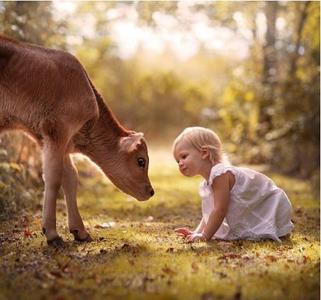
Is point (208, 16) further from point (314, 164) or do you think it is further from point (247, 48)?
point (314, 164)

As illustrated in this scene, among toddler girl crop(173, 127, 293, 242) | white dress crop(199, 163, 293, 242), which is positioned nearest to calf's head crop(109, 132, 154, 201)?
toddler girl crop(173, 127, 293, 242)

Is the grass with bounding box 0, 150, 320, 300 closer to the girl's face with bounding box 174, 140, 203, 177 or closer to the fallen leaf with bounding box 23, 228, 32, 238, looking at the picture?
the fallen leaf with bounding box 23, 228, 32, 238

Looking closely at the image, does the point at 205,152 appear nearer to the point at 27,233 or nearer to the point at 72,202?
the point at 72,202

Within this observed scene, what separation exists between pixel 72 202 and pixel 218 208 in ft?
4.63

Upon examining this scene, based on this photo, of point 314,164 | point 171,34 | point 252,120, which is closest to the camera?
point 314,164

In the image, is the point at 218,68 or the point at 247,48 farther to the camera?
the point at 218,68

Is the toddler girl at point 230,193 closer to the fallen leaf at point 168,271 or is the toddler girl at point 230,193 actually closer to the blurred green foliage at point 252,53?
the fallen leaf at point 168,271

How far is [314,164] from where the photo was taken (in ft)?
44.5

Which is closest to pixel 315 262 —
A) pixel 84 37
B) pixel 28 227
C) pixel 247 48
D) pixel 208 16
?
pixel 28 227

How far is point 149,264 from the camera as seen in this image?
4.84 m

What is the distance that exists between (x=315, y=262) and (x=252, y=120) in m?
11.6

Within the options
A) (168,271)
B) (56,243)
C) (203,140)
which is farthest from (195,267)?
(203,140)

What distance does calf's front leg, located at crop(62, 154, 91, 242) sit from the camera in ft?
19.7

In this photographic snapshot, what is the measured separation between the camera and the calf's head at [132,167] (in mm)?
6336
